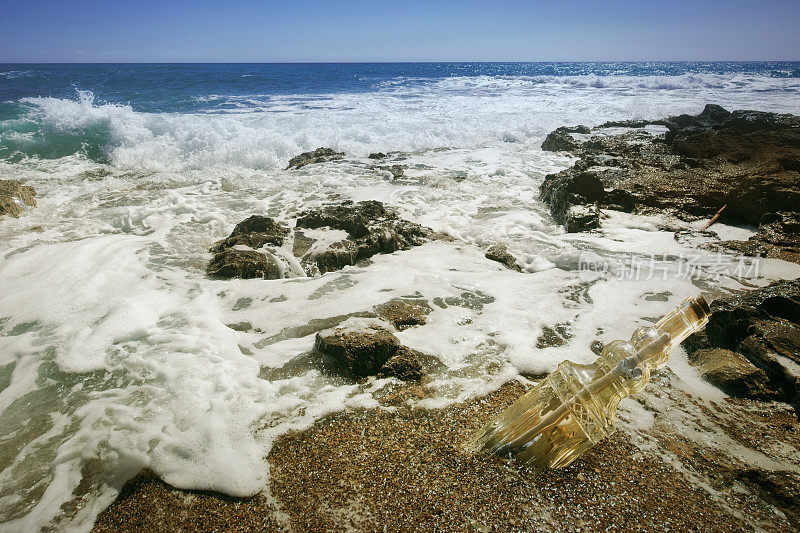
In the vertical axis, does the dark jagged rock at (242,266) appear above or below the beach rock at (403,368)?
above

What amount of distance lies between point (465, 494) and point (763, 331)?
2.34 metres

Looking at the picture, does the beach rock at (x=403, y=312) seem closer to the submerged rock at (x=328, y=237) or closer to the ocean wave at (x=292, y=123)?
the submerged rock at (x=328, y=237)

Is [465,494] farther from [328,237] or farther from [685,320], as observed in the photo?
[328,237]

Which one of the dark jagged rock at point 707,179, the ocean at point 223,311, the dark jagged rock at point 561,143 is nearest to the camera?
the ocean at point 223,311

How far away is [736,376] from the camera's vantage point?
2.23 metres

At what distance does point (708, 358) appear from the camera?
2461 millimetres

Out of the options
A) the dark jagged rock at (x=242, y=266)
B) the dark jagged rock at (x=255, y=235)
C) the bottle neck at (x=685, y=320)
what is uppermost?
the bottle neck at (x=685, y=320)

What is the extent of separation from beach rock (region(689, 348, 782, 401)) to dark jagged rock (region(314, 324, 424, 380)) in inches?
70.6

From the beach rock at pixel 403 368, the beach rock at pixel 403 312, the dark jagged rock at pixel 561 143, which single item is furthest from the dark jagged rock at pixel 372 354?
the dark jagged rock at pixel 561 143

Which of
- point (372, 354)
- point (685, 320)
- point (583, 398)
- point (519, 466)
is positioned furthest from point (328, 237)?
point (685, 320)

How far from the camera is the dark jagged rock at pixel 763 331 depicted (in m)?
2.28

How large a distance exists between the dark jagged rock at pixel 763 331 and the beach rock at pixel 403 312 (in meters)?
1.91

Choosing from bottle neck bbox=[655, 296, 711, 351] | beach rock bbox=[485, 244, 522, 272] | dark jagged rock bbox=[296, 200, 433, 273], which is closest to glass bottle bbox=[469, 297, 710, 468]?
bottle neck bbox=[655, 296, 711, 351]

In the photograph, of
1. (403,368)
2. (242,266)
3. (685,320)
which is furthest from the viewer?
(242,266)
